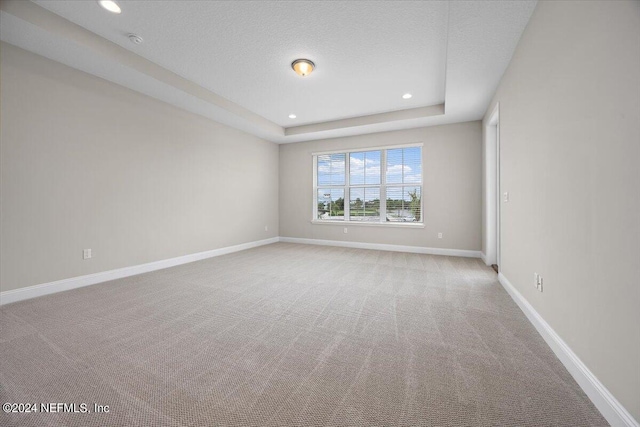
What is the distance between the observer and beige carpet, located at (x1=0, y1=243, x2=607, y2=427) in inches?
49.6

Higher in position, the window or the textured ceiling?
the textured ceiling

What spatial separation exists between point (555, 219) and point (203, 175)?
4944mm

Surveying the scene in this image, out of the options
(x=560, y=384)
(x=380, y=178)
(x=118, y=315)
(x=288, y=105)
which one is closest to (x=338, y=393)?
(x=560, y=384)

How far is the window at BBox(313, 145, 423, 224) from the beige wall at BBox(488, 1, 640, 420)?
3159mm

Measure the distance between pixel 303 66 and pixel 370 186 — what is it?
11.0 ft

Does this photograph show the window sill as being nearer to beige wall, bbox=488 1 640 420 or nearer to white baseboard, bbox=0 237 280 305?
white baseboard, bbox=0 237 280 305

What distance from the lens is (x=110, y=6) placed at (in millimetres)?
2299

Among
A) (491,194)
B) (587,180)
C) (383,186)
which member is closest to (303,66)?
(587,180)

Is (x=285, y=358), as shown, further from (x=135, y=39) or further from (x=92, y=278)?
(x=135, y=39)

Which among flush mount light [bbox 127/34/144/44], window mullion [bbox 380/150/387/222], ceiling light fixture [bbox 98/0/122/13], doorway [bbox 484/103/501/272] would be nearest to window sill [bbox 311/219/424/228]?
window mullion [bbox 380/150/387/222]

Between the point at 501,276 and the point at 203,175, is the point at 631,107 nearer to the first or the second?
the point at 501,276

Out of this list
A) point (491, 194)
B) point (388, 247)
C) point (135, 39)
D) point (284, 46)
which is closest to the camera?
point (135, 39)

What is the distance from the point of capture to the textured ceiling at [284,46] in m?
2.30

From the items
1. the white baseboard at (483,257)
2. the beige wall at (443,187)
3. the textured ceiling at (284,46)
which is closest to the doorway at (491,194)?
the white baseboard at (483,257)
